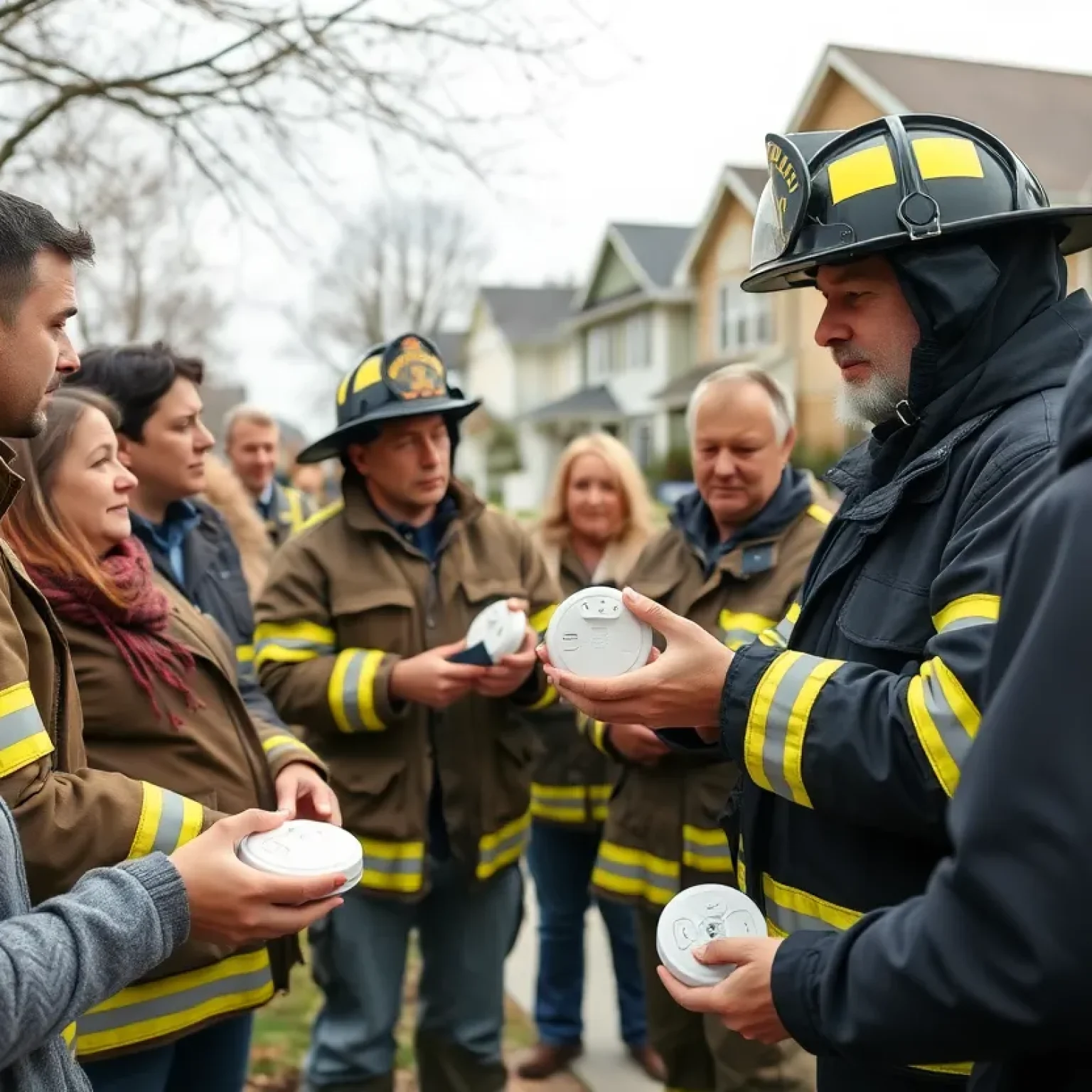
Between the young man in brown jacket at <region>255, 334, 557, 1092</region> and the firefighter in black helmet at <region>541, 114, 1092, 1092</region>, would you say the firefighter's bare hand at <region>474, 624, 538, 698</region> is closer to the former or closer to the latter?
the young man in brown jacket at <region>255, 334, 557, 1092</region>

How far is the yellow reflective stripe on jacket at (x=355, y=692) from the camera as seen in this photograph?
3.18 meters

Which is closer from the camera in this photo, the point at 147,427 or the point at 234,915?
the point at 234,915

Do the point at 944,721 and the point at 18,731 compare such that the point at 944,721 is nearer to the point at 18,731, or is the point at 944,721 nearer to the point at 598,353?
the point at 18,731

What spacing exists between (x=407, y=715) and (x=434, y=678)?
11.6 inches

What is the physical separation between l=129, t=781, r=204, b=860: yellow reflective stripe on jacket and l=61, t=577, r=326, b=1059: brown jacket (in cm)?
34

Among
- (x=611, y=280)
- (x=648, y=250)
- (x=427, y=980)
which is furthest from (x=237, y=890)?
(x=611, y=280)

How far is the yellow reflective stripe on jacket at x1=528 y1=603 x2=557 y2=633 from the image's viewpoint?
365cm

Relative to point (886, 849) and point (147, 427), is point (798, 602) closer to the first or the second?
point (886, 849)

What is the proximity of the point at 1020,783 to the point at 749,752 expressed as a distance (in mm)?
819

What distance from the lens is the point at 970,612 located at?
5.28ft

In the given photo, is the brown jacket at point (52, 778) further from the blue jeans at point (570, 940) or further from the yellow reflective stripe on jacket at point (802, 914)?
the blue jeans at point (570, 940)

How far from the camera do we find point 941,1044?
45.3 inches

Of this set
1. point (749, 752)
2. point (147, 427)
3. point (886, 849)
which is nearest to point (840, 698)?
point (749, 752)

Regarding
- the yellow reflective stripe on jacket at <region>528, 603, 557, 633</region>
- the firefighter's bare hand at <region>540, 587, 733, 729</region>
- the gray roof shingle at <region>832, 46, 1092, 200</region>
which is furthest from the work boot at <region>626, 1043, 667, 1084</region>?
the gray roof shingle at <region>832, 46, 1092, 200</region>
